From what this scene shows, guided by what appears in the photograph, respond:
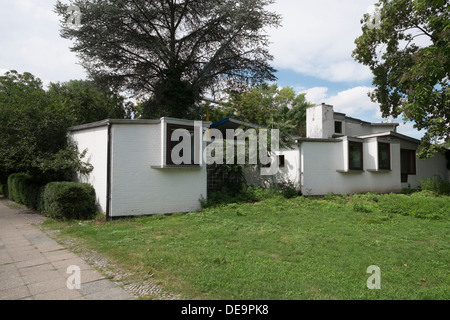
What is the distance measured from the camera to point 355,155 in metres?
13.8

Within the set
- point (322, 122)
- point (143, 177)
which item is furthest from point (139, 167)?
point (322, 122)

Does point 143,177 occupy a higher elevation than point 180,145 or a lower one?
lower

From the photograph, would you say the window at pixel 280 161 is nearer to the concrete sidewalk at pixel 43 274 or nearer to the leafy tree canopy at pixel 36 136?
the leafy tree canopy at pixel 36 136

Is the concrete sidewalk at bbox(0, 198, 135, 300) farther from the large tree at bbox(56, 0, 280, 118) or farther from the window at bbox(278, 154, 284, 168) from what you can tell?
the large tree at bbox(56, 0, 280, 118)

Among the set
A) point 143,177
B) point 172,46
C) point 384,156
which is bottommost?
point 143,177

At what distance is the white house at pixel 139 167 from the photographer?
823cm

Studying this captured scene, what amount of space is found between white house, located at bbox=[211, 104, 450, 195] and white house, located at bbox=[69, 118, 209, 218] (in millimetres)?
4391

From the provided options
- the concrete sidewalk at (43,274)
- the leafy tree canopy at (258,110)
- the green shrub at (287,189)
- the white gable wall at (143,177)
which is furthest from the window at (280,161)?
the concrete sidewalk at (43,274)

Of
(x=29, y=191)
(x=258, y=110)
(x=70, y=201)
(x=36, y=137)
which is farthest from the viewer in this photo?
(x=258, y=110)

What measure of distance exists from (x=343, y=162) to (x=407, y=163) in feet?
20.4

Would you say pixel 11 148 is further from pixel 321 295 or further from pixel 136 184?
pixel 321 295

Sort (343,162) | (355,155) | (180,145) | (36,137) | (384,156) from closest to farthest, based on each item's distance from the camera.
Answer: (180,145) → (36,137) → (343,162) → (355,155) → (384,156)

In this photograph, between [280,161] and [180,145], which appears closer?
[180,145]

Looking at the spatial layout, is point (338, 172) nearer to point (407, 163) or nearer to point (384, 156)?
point (384, 156)
